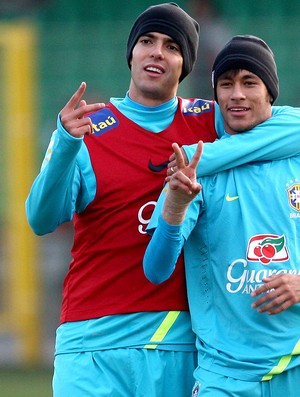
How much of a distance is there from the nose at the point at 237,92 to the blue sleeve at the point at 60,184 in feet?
2.00

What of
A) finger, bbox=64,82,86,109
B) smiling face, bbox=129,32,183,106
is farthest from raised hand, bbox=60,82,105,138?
smiling face, bbox=129,32,183,106

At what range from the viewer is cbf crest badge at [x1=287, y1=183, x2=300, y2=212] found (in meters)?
4.20

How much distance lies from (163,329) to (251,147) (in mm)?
823

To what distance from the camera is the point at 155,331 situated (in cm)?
443

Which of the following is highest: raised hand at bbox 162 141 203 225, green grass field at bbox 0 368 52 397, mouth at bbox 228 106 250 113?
mouth at bbox 228 106 250 113

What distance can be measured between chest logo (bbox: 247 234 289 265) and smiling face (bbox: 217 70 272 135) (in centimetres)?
47

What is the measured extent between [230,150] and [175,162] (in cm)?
26

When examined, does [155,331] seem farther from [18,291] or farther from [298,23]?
[298,23]

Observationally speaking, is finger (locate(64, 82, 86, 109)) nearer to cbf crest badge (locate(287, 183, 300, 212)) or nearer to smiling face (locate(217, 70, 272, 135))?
smiling face (locate(217, 70, 272, 135))

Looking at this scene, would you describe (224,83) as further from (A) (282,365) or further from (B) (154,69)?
(A) (282,365)

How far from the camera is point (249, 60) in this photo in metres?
4.26

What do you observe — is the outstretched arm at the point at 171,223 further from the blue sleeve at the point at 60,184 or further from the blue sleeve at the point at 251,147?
the blue sleeve at the point at 60,184

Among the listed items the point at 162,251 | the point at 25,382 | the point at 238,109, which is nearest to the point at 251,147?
the point at 238,109

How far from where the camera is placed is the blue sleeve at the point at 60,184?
4164 mm
